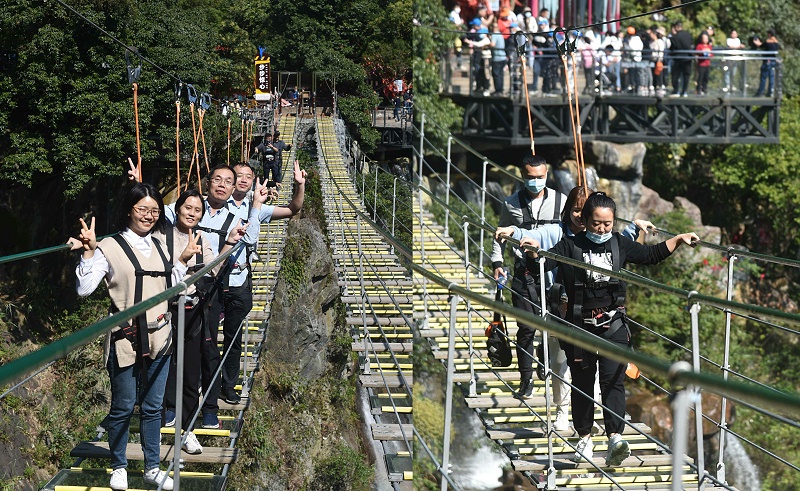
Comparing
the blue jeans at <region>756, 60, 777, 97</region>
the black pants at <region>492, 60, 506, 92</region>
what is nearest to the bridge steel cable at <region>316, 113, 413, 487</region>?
the black pants at <region>492, 60, 506, 92</region>

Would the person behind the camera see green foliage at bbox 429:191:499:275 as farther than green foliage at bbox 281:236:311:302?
Yes

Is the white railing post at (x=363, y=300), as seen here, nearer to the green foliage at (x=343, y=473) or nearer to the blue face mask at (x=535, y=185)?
the green foliage at (x=343, y=473)

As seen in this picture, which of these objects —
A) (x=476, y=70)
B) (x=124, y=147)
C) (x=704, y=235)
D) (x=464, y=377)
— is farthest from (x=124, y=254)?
(x=704, y=235)

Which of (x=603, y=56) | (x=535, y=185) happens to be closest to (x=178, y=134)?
(x=535, y=185)

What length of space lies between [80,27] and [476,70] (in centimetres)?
355

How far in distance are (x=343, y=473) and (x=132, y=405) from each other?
0.58 m

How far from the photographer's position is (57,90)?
8.38ft

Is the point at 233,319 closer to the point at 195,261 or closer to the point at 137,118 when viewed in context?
the point at 195,261

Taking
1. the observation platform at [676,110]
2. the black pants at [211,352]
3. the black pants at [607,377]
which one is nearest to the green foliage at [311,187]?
the black pants at [211,352]

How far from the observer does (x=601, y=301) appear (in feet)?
6.54

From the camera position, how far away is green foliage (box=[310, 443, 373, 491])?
84.4 inches

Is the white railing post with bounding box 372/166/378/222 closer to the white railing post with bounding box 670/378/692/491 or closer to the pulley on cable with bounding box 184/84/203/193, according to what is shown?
the pulley on cable with bounding box 184/84/203/193

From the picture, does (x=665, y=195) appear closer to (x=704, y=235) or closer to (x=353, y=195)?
(x=704, y=235)

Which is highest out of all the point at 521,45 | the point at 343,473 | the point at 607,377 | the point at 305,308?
the point at 521,45
